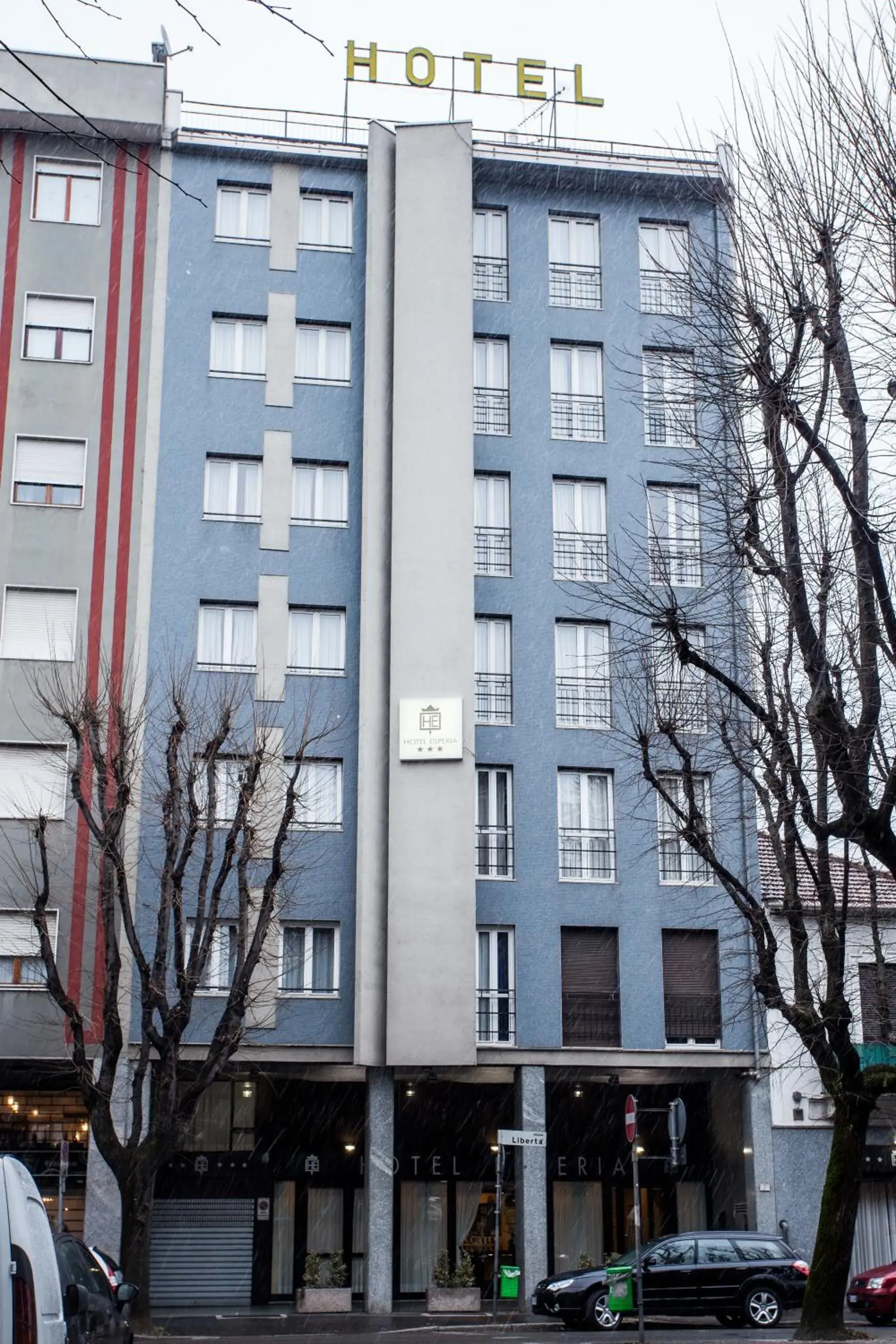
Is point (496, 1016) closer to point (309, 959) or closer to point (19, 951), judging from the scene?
point (309, 959)

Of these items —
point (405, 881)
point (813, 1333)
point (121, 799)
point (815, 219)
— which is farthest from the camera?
point (405, 881)

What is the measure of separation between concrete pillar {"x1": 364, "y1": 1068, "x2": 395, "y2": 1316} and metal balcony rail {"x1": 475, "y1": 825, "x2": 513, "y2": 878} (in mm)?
4038

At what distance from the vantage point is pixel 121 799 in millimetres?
23625

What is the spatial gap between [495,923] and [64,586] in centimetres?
995

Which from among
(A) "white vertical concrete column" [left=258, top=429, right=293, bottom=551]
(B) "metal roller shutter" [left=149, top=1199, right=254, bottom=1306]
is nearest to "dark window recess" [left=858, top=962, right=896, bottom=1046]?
(B) "metal roller shutter" [left=149, top=1199, right=254, bottom=1306]

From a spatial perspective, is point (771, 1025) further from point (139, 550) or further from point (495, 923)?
point (139, 550)

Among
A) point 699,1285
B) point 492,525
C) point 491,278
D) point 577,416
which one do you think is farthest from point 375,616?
point 699,1285

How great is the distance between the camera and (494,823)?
29.8 m

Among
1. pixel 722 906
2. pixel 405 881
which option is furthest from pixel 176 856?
pixel 722 906

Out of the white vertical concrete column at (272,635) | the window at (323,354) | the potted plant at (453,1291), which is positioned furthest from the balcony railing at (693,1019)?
the window at (323,354)

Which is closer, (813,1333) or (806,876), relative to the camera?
(813,1333)

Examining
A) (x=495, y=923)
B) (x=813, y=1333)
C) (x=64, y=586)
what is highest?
(x=64, y=586)

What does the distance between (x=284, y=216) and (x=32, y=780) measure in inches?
486

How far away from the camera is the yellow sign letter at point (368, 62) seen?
3381 centimetres
